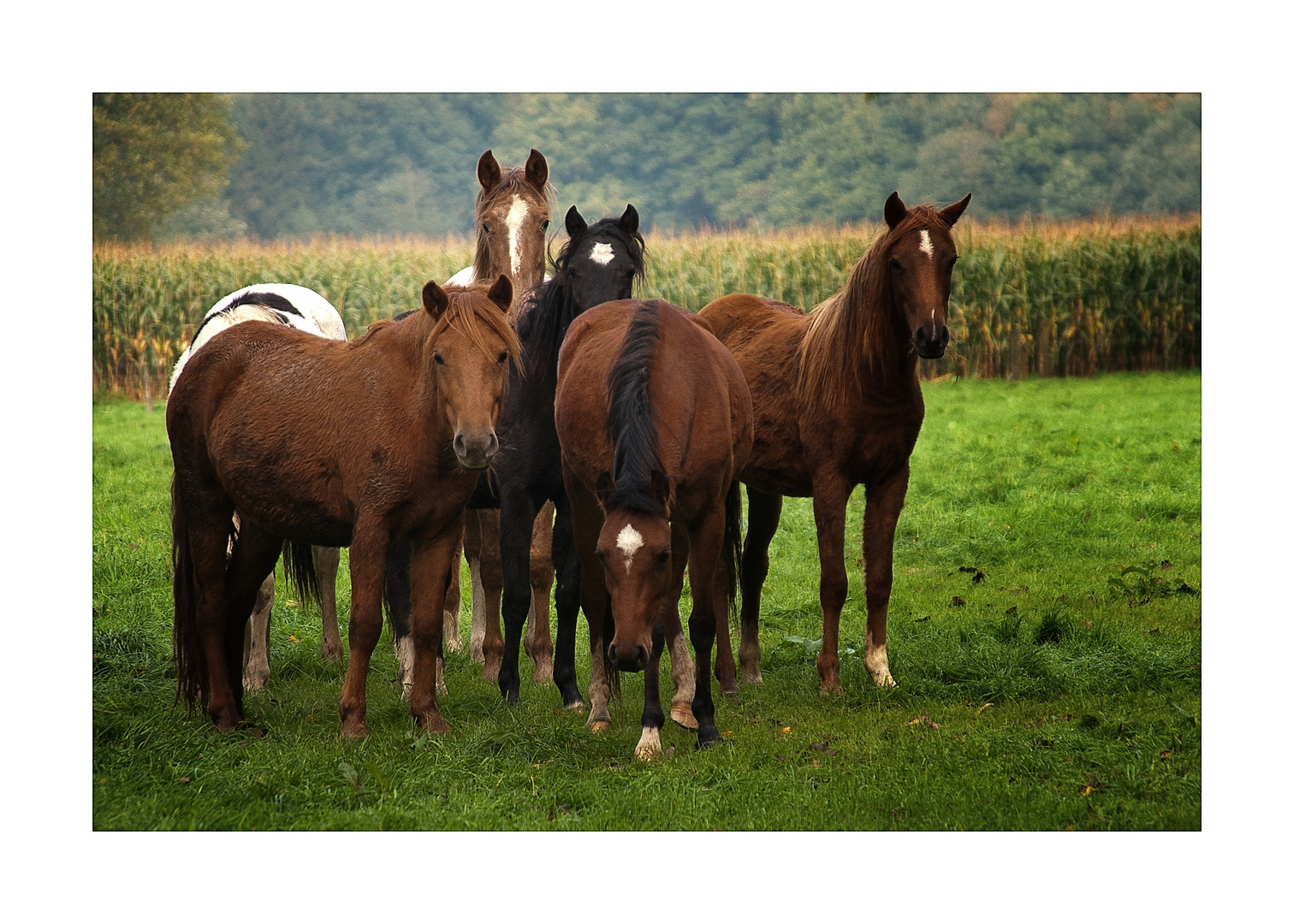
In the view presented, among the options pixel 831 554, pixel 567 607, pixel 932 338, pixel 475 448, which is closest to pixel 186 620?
pixel 567 607

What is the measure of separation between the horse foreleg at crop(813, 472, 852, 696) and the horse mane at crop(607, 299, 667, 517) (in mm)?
1773

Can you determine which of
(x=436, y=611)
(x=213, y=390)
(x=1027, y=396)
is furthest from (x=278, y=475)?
(x=1027, y=396)

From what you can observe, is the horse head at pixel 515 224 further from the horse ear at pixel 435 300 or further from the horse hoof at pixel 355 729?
the horse hoof at pixel 355 729

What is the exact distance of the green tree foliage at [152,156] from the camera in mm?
7204

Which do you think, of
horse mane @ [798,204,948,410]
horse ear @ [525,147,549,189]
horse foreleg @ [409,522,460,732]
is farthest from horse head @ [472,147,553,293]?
horse foreleg @ [409,522,460,732]

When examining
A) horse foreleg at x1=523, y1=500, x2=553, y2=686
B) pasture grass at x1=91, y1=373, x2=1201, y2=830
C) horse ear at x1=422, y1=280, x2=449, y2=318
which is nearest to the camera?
pasture grass at x1=91, y1=373, x2=1201, y2=830

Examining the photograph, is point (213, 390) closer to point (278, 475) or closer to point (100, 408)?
point (278, 475)

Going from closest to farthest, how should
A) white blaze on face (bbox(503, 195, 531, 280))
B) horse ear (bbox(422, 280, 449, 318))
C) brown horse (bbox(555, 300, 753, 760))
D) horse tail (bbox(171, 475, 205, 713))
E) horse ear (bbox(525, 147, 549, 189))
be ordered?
brown horse (bbox(555, 300, 753, 760)) < horse ear (bbox(422, 280, 449, 318)) < horse tail (bbox(171, 475, 205, 713)) < white blaze on face (bbox(503, 195, 531, 280)) < horse ear (bbox(525, 147, 549, 189))

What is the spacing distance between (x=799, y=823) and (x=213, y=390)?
3421 millimetres

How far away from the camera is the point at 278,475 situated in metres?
5.21

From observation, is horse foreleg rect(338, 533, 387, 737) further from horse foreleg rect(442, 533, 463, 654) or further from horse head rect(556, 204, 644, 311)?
Result: horse foreleg rect(442, 533, 463, 654)

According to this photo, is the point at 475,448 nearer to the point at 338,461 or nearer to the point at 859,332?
the point at 338,461

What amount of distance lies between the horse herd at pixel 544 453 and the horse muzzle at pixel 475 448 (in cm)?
1

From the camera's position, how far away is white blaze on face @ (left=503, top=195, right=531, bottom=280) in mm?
6591
